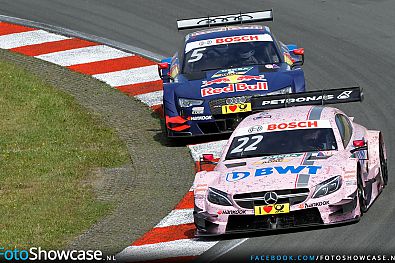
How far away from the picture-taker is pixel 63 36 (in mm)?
24969

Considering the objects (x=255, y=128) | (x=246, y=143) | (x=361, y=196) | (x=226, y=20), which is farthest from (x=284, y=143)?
(x=226, y=20)

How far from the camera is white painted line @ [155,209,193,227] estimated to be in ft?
49.5

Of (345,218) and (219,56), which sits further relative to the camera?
(219,56)

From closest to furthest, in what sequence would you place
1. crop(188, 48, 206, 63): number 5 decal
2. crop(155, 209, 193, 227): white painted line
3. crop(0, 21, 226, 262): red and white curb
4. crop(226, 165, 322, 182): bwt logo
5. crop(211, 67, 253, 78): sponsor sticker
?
crop(226, 165, 322, 182): bwt logo, crop(155, 209, 193, 227): white painted line, crop(0, 21, 226, 262): red and white curb, crop(211, 67, 253, 78): sponsor sticker, crop(188, 48, 206, 63): number 5 decal

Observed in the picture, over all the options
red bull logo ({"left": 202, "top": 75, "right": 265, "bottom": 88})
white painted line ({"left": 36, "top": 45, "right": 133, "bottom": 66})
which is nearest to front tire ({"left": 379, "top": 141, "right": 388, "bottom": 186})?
red bull logo ({"left": 202, "top": 75, "right": 265, "bottom": 88})

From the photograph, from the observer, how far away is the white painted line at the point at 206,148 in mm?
18250

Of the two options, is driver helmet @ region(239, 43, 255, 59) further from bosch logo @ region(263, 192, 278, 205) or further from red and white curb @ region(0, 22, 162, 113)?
bosch logo @ region(263, 192, 278, 205)

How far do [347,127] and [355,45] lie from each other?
7810mm

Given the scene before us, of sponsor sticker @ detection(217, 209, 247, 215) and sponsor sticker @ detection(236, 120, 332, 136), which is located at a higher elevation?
sponsor sticker @ detection(236, 120, 332, 136)

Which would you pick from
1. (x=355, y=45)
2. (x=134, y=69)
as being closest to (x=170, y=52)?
(x=134, y=69)

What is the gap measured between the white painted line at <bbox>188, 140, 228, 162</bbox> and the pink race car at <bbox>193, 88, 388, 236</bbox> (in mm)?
2362

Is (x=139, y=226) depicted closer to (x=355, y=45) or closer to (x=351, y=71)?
(x=351, y=71)

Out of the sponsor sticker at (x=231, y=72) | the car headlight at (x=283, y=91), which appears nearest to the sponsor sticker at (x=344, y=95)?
the car headlight at (x=283, y=91)

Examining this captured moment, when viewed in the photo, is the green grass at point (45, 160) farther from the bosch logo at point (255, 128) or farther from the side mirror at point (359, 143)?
the side mirror at point (359, 143)
